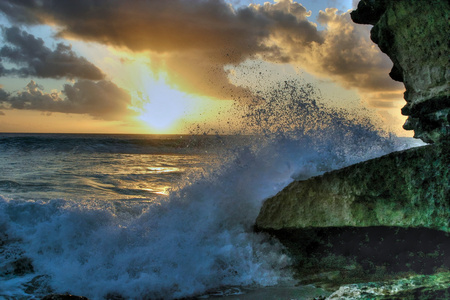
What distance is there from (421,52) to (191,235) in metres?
3.84

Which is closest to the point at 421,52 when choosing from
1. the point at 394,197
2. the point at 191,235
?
the point at 394,197

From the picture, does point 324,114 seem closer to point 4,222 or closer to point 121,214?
point 121,214

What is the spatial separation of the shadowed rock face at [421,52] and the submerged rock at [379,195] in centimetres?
48

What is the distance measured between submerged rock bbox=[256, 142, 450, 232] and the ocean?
1.96 ft

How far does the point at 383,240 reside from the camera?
13.6ft

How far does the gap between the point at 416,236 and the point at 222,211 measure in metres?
2.77

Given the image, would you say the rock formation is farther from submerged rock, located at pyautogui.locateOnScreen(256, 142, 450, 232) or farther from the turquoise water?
the turquoise water

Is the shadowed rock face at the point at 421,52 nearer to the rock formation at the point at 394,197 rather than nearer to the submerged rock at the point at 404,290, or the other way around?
the rock formation at the point at 394,197

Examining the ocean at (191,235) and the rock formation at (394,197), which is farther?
the ocean at (191,235)

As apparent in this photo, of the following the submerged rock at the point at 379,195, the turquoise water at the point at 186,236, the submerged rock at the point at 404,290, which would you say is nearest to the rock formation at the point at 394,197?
the submerged rock at the point at 379,195

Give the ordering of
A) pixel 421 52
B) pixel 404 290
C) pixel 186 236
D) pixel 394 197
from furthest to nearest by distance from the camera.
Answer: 1. pixel 186 236
2. pixel 421 52
3. pixel 394 197
4. pixel 404 290

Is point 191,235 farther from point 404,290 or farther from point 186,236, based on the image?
point 404,290

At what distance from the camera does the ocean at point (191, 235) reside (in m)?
4.02

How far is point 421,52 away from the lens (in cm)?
396
